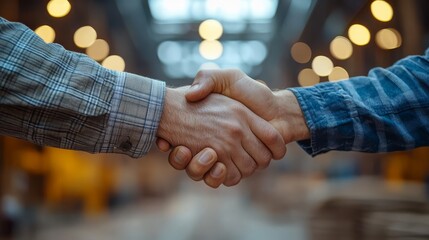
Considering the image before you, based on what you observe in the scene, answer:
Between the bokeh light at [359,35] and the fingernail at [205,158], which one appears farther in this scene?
the bokeh light at [359,35]

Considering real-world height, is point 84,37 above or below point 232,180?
below

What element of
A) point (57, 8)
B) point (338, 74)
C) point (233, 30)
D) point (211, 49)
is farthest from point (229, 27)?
point (57, 8)

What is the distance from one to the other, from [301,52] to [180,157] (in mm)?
5846

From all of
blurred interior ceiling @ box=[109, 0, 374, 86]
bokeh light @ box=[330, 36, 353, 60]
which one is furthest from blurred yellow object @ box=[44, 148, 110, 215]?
bokeh light @ box=[330, 36, 353, 60]

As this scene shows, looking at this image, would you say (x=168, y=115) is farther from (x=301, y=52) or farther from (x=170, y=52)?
(x=170, y=52)

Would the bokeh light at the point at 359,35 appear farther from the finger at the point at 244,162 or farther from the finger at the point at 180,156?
the finger at the point at 180,156

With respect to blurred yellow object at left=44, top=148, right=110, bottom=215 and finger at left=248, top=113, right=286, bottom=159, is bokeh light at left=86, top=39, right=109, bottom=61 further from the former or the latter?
finger at left=248, top=113, right=286, bottom=159

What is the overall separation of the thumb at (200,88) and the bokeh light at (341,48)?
303 cm

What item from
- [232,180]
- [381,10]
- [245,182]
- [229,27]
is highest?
[232,180]

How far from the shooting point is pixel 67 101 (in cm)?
119

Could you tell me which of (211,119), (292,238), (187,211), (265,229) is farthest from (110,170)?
(211,119)

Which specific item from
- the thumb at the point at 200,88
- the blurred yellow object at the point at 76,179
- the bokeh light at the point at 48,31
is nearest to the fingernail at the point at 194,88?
the thumb at the point at 200,88

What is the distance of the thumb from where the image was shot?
143cm

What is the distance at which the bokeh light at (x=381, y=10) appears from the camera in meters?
3.35
